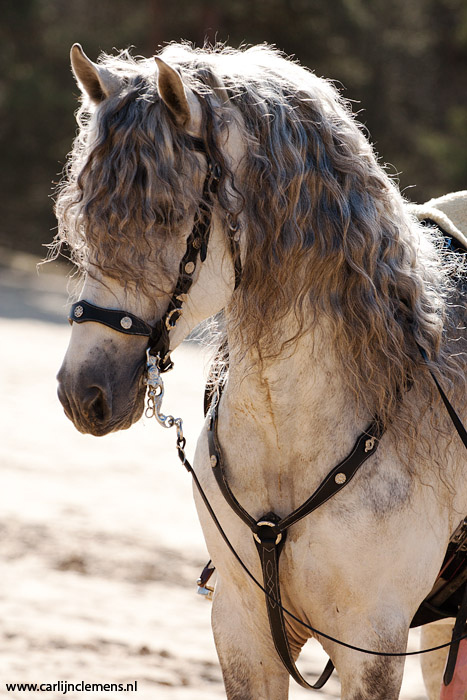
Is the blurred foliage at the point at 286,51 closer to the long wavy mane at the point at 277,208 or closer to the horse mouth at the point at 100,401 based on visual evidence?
the long wavy mane at the point at 277,208

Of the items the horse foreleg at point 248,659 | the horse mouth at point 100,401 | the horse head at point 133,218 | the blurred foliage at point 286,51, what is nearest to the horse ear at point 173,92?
the horse head at point 133,218

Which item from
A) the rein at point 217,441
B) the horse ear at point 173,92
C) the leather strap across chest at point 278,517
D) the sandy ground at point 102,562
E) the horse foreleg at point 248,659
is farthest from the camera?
the sandy ground at point 102,562

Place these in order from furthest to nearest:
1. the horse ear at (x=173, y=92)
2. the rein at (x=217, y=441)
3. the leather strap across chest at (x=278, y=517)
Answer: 1. the leather strap across chest at (x=278, y=517)
2. the rein at (x=217, y=441)
3. the horse ear at (x=173, y=92)

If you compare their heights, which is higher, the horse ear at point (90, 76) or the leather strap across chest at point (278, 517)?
the horse ear at point (90, 76)

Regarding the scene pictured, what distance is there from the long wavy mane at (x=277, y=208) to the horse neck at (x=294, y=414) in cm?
5

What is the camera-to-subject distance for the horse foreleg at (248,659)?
2.21 metres

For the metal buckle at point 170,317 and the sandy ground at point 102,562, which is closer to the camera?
the metal buckle at point 170,317

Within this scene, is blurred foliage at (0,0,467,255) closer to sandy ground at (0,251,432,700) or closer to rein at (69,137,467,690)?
sandy ground at (0,251,432,700)

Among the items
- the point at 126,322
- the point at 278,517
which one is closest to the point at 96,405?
the point at 126,322

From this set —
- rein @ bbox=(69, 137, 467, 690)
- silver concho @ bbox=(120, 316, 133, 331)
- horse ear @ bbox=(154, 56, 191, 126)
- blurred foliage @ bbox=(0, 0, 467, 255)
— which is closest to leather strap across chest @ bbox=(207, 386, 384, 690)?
rein @ bbox=(69, 137, 467, 690)

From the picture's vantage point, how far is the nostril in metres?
1.71

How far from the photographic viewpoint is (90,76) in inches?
72.4

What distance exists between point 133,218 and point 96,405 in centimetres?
39

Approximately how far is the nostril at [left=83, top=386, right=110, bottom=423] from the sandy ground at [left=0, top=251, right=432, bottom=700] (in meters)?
0.71
